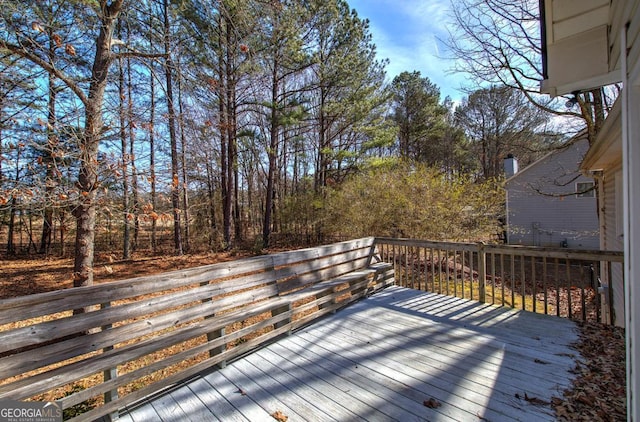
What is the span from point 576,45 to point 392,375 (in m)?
3.27

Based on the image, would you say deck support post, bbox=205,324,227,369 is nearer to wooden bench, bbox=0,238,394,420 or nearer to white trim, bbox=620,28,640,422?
wooden bench, bbox=0,238,394,420

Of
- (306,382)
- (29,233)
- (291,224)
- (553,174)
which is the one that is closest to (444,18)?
(306,382)

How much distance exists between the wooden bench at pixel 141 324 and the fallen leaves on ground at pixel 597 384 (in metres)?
2.36

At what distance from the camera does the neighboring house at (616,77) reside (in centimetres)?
144

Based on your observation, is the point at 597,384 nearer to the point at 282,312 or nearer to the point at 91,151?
the point at 282,312

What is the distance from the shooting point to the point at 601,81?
2488mm

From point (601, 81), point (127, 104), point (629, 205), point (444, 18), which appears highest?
point (444, 18)

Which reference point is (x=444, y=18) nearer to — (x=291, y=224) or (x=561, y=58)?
(x=561, y=58)

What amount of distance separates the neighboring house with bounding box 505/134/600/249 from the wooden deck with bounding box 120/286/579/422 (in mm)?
10846

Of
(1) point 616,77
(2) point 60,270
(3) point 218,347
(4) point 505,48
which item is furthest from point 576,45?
(2) point 60,270

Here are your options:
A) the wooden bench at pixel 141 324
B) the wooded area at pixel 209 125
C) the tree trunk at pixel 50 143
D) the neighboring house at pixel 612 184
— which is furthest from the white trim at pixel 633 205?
the tree trunk at pixel 50 143

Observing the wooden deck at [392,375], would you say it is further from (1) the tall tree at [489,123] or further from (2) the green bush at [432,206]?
(1) the tall tree at [489,123]

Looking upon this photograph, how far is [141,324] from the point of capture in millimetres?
2133

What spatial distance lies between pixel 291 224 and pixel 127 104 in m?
9.34
